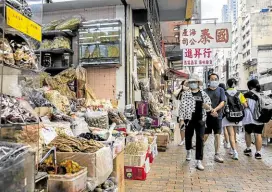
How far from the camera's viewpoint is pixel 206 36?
9.32 m

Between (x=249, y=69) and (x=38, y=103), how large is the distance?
57116 mm

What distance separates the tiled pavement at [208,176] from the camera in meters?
3.92

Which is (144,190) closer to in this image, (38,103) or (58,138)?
(58,138)

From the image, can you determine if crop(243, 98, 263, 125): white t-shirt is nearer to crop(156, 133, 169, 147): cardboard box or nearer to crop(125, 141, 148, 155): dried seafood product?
crop(156, 133, 169, 147): cardboard box

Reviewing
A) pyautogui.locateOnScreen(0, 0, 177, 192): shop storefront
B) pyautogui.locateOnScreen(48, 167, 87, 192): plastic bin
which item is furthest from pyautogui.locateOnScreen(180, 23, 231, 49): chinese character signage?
pyautogui.locateOnScreen(48, 167, 87, 192): plastic bin

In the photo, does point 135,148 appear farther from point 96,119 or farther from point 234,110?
point 234,110

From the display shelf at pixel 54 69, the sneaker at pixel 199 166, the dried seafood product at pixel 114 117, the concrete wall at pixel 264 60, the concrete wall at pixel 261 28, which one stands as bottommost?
the sneaker at pixel 199 166

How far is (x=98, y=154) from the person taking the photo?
235cm

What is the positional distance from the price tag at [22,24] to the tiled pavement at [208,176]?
2579 mm

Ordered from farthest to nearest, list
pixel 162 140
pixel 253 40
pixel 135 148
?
pixel 253 40 → pixel 162 140 → pixel 135 148

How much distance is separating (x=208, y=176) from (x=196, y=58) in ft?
22.1

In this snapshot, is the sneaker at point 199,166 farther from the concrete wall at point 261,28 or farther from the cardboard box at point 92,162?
the concrete wall at point 261,28

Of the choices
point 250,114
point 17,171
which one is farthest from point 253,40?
point 17,171

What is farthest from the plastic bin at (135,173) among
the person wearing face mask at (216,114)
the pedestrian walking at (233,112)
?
the pedestrian walking at (233,112)
